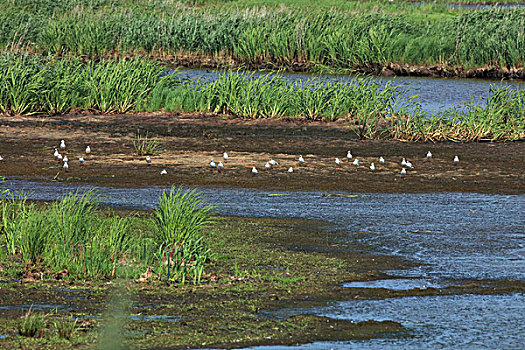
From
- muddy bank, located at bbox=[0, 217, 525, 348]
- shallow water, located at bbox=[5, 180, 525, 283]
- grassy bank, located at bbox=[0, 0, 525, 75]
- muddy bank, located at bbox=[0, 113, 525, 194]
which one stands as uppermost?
grassy bank, located at bbox=[0, 0, 525, 75]

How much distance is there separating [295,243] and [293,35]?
68.1 feet

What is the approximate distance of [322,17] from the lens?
31016 mm

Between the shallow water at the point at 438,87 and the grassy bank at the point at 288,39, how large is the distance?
126 cm

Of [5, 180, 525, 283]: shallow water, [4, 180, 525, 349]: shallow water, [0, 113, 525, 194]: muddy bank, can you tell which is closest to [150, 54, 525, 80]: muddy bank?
[0, 113, 525, 194]: muddy bank

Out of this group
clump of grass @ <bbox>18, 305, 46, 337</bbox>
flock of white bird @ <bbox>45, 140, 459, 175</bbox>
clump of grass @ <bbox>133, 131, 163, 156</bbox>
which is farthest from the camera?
clump of grass @ <bbox>133, 131, 163, 156</bbox>

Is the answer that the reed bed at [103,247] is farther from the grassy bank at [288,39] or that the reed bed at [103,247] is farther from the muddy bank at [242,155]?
the grassy bank at [288,39]

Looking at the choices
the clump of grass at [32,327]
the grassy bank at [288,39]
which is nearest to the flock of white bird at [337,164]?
the clump of grass at [32,327]

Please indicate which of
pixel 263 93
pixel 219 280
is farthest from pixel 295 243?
pixel 263 93

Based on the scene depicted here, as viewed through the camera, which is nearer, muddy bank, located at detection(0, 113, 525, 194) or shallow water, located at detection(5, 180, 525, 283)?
shallow water, located at detection(5, 180, 525, 283)

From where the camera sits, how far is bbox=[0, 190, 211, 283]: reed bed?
7715 millimetres

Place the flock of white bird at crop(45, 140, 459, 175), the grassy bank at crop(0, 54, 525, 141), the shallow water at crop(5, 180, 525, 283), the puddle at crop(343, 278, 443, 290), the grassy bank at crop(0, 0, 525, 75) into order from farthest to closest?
the grassy bank at crop(0, 0, 525, 75)
the grassy bank at crop(0, 54, 525, 141)
the flock of white bird at crop(45, 140, 459, 175)
the shallow water at crop(5, 180, 525, 283)
the puddle at crop(343, 278, 443, 290)

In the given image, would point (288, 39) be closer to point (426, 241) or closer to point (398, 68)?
point (398, 68)

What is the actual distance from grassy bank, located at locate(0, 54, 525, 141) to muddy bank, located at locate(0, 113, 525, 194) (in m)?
0.42

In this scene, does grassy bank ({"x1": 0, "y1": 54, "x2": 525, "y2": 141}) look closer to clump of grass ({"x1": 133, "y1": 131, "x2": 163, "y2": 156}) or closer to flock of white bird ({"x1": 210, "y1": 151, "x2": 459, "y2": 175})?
flock of white bird ({"x1": 210, "y1": 151, "x2": 459, "y2": 175})
